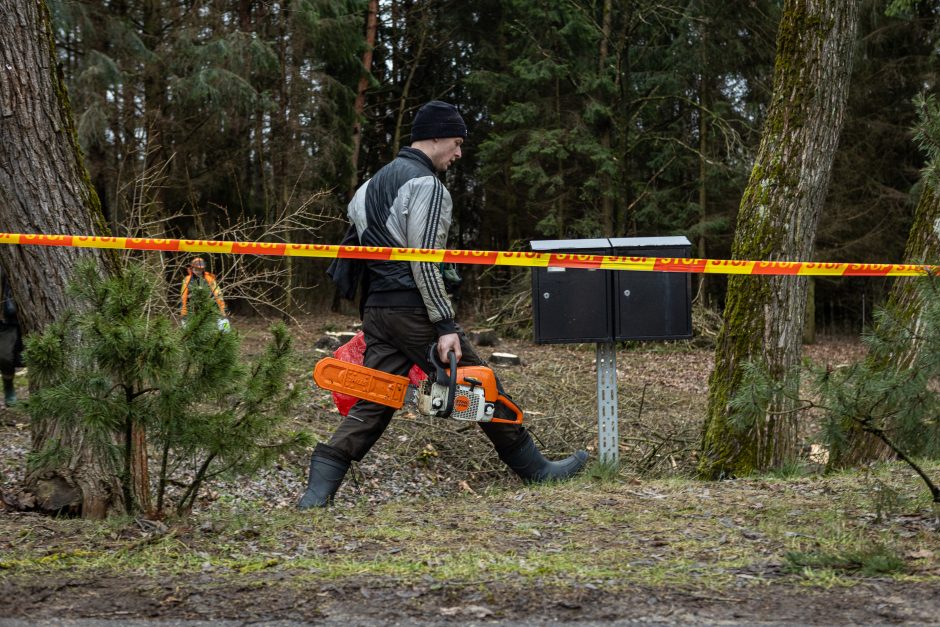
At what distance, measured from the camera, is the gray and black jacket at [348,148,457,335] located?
5047 mm

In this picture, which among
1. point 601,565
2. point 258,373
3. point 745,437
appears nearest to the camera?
point 601,565

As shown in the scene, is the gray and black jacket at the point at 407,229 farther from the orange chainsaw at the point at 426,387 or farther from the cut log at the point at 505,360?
the cut log at the point at 505,360

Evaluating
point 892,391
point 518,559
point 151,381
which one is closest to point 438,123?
point 151,381

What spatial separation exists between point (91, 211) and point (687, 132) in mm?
21019

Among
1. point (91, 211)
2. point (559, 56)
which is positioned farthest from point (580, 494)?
point (559, 56)

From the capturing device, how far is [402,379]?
5262 mm

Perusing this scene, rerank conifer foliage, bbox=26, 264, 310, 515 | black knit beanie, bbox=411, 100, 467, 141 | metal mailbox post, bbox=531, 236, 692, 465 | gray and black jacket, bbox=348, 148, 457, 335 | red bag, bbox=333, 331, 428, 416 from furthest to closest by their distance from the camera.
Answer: metal mailbox post, bbox=531, 236, 692, 465 → red bag, bbox=333, 331, 428, 416 → black knit beanie, bbox=411, 100, 467, 141 → gray and black jacket, bbox=348, 148, 457, 335 → conifer foliage, bbox=26, 264, 310, 515

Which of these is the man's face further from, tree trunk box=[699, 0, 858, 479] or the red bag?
tree trunk box=[699, 0, 858, 479]

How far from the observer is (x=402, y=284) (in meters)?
5.12

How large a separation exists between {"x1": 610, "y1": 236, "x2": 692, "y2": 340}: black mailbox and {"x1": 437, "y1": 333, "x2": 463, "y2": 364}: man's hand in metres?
1.70

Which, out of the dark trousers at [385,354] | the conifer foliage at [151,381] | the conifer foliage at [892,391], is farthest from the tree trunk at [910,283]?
the conifer foliage at [151,381]

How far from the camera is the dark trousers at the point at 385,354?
17.0 feet

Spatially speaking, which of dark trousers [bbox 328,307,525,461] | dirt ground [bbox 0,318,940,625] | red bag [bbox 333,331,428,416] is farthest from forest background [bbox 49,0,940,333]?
dirt ground [bbox 0,318,940,625]

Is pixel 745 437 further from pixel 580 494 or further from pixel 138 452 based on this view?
pixel 138 452
